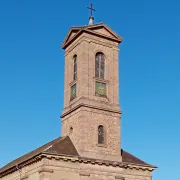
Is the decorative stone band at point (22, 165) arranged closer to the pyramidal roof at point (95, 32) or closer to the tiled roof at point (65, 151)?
the tiled roof at point (65, 151)

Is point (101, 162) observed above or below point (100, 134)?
below

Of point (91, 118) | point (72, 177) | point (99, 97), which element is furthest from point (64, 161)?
point (99, 97)

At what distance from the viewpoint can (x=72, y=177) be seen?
3072 cm

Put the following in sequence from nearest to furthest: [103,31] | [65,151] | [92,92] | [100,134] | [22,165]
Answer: [65,151]
[22,165]
[100,134]
[92,92]
[103,31]

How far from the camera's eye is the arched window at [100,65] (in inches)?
1406

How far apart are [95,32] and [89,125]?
8.26m

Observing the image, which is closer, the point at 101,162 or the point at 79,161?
the point at 79,161

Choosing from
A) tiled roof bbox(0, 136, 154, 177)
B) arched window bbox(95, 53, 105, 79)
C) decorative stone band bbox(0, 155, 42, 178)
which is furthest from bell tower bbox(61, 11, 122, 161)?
decorative stone band bbox(0, 155, 42, 178)

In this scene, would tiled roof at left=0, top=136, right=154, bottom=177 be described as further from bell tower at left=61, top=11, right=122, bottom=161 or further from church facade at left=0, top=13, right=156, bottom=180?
bell tower at left=61, top=11, right=122, bottom=161

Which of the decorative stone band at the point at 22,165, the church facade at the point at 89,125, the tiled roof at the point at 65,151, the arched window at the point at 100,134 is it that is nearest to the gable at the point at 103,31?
the church facade at the point at 89,125

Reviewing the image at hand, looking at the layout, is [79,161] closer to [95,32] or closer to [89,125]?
[89,125]

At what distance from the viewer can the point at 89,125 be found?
33.1 meters

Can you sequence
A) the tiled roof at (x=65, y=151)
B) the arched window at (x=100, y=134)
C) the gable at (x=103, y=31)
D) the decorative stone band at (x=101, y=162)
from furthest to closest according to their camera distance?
the gable at (x=103, y=31) → the arched window at (x=100, y=134) → the tiled roof at (x=65, y=151) → the decorative stone band at (x=101, y=162)

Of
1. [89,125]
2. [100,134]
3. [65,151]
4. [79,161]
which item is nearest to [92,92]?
[89,125]
